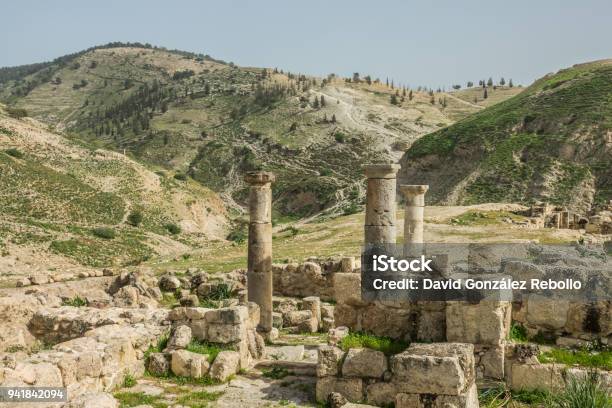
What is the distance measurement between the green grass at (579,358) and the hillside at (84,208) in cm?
2533

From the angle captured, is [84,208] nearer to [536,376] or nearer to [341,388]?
[341,388]

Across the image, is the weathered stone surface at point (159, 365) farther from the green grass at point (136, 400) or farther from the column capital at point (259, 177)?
the column capital at point (259, 177)

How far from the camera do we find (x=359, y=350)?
379 inches

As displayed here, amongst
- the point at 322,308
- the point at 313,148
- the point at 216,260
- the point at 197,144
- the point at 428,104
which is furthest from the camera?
the point at 428,104

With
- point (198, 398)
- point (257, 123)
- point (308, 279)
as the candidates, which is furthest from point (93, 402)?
point (257, 123)

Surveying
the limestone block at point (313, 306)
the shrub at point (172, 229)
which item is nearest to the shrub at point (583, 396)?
the limestone block at point (313, 306)

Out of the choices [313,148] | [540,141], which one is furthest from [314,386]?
[313,148]

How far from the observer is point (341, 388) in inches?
379

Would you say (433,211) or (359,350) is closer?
(359,350)

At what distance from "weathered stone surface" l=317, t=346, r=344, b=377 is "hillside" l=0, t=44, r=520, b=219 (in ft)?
151

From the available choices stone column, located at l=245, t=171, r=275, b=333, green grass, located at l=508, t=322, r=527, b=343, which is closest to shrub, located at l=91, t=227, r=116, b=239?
stone column, located at l=245, t=171, r=275, b=333

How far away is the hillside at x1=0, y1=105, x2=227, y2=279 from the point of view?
1368 inches

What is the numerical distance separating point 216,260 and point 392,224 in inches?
682

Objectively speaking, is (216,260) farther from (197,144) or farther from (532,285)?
(197,144)
